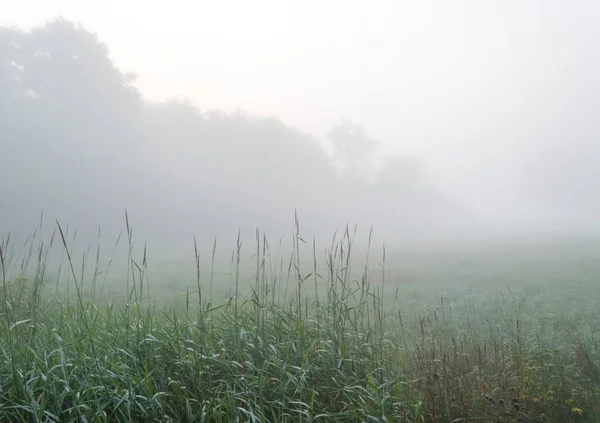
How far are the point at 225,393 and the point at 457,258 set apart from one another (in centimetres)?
2092

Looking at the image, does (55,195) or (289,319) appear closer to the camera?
(289,319)

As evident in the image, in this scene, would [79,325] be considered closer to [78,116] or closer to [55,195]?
[55,195]

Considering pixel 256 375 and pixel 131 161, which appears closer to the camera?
pixel 256 375

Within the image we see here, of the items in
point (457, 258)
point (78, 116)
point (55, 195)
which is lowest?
point (457, 258)

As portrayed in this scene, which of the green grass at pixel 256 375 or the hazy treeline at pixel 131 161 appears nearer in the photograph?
the green grass at pixel 256 375

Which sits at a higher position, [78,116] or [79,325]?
[78,116]

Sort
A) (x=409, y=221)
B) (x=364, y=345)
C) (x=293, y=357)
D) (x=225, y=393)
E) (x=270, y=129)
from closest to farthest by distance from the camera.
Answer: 1. (x=225, y=393)
2. (x=293, y=357)
3. (x=364, y=345)
4. (x=270, y=129)
5. (x=409, y=221)

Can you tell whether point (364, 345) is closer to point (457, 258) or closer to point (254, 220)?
point (457, 258)

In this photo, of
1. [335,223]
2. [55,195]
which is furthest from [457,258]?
[55,195]

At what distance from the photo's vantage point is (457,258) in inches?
854

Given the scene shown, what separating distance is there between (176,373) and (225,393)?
0.45 m

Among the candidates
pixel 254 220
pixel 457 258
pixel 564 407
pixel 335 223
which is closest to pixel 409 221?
pixel 335 223

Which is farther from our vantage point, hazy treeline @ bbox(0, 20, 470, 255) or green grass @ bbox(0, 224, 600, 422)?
hazy treeline @ bbox(0, 20, 470, 255)

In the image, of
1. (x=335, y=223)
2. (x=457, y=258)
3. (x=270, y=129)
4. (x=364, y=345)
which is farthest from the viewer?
(x=270, y=129)
